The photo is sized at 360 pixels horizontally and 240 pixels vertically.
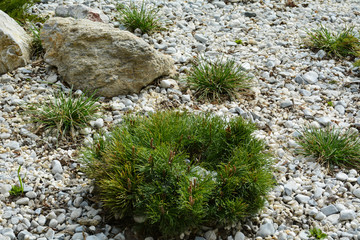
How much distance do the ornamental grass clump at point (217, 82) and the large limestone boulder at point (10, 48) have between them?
7.53ft

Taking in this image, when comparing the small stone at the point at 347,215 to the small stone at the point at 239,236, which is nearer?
the small stone at the point at 239,236

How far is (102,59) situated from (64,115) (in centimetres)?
105

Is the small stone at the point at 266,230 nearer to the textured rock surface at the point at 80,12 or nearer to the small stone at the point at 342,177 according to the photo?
the small stone at the point at 342,177

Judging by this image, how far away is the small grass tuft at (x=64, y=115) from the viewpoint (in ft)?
15.0

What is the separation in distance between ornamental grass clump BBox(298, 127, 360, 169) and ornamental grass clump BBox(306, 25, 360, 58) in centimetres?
225

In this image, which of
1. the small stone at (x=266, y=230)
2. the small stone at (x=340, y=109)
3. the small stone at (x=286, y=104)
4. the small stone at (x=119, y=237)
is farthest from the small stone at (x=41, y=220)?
the small stone at (x=340, y=109)

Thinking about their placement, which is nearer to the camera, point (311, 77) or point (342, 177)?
point (342, 177)

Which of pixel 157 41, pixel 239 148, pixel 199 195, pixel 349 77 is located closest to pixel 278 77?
pixel 349 77

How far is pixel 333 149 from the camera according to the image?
4387 millimetres

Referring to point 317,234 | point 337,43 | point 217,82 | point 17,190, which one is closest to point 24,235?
point 17,190

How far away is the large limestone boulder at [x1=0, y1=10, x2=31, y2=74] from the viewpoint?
5.37m

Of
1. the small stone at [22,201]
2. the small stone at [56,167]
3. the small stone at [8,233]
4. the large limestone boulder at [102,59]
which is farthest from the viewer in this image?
the large limestone boulder at [102,59]

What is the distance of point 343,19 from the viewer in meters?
7.50

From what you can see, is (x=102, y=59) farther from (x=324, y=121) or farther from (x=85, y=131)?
(x=324, y=121)
